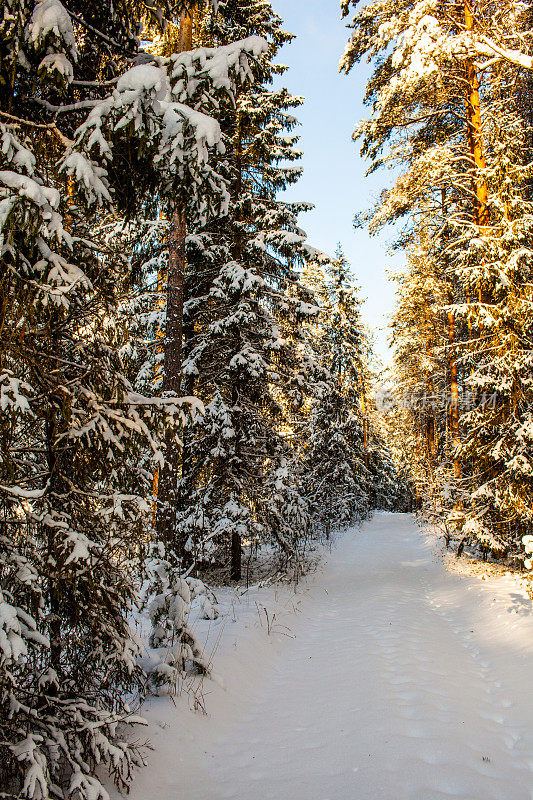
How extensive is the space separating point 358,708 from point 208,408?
6.33m

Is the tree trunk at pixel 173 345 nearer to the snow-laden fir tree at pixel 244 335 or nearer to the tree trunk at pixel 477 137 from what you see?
the snow-laden fir tree at pixel 244 335

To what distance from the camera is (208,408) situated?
32.0 feet

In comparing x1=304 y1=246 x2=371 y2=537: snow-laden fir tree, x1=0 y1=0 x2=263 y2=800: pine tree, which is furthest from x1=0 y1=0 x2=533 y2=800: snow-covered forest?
x1=304 y1=246 x2=371 y2=537: snow-laden fir tree

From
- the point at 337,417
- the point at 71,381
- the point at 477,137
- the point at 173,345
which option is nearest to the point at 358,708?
the point at 71,381

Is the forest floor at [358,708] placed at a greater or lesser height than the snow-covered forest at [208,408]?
lesser

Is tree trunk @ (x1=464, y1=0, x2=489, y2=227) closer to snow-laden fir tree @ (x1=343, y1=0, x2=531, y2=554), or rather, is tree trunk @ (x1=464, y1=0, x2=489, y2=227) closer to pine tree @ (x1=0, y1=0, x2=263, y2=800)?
snow-laden fir tree @ (x1=343, y1=0, x2=531, y2=554)

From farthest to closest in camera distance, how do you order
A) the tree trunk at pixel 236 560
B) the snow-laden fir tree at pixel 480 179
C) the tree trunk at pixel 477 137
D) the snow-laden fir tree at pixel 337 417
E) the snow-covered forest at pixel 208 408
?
the snow-laden fir tree at pixel 337 417, the tree trunk at pixel 477 137, the tree trunk at pixel 236 560, the snow-laden fir tree at pixel 480 179, the snow-covered forest at pixel 208 408

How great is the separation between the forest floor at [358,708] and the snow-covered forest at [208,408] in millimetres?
41

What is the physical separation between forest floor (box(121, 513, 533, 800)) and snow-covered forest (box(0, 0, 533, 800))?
0.14 feet

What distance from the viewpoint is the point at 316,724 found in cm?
446

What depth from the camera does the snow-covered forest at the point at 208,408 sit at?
9.78 ft

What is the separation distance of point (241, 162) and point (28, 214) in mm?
9506

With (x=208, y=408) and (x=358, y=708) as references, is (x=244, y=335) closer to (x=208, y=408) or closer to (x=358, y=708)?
(x=208, y=408)

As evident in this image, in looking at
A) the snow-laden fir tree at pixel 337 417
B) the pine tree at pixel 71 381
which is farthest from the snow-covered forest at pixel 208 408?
the snow-laden fir tree at pixel 337 417
